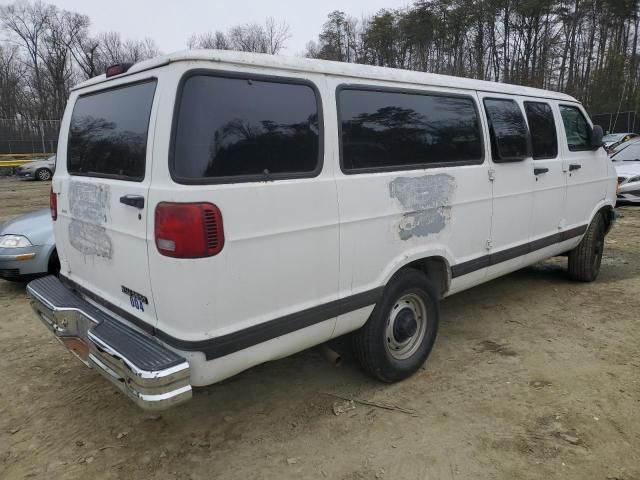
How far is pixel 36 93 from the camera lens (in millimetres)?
46531

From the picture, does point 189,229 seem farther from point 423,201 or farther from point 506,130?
point 506,130

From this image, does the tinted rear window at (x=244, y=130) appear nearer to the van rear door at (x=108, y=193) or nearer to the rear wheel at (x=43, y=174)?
the van rear door at (x=108, y=193)

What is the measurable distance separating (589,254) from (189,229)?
4946 mm

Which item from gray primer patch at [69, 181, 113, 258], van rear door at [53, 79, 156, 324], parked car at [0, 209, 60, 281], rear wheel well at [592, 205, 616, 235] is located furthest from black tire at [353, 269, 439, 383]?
parked car at [0, 209, 60, 281]

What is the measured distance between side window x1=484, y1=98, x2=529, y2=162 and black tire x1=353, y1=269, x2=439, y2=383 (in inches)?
51.6

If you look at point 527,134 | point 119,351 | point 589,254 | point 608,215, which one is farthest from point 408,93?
A: point 608,215

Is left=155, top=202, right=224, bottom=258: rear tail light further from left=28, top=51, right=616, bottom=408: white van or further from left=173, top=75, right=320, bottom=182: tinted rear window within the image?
left=173, top=75, right=320, bottom=182: tinted rear window

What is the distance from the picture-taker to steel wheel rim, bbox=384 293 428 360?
3305mm

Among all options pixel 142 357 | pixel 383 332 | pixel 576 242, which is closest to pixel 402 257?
pixel 383 332

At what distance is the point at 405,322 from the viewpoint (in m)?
3.36

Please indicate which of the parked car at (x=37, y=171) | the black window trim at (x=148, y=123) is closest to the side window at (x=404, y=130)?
the black window trim at (x=148, y=123)

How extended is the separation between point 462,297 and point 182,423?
3.37 meters

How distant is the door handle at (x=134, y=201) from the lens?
7.46 ft

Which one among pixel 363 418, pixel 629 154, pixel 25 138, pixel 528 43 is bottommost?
pixel 363 418
